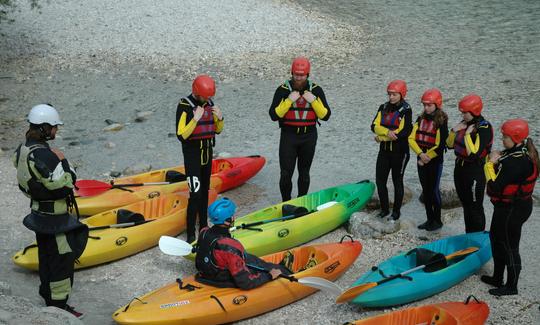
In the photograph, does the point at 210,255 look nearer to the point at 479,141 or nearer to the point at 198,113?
the point at 198,113

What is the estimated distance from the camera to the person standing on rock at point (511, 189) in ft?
20.4

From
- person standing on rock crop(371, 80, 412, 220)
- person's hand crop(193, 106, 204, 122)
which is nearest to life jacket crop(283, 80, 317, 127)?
person standing on rock crop(371, 80, 412, 220)

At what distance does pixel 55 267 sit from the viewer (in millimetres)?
6152

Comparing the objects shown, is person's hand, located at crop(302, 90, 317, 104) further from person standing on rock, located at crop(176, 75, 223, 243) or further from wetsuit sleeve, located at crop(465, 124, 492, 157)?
wetsuit sleeve, located at crop(465, 124, 492, 157)

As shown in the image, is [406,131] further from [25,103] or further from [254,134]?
[25,103]

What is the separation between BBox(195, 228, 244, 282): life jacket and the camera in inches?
243

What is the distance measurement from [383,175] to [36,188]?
390cm

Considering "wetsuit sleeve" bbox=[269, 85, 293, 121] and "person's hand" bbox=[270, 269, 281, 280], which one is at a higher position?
"wetsuit sleeve" bbox=[269, 85, 293, 121]

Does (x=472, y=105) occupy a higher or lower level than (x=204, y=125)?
higher

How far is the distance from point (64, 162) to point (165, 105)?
23.8ft

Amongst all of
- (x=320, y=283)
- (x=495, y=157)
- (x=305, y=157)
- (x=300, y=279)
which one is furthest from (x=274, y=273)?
(x=495, y=157)

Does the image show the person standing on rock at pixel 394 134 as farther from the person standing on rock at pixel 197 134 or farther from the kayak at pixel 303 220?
the person standing on rock at pixel 197 134

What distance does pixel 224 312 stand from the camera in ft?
20.3

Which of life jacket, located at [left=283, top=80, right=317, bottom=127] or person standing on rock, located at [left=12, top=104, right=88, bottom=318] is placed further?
life jacket, located at [left=283, top=80, right=317, bottom=127]
